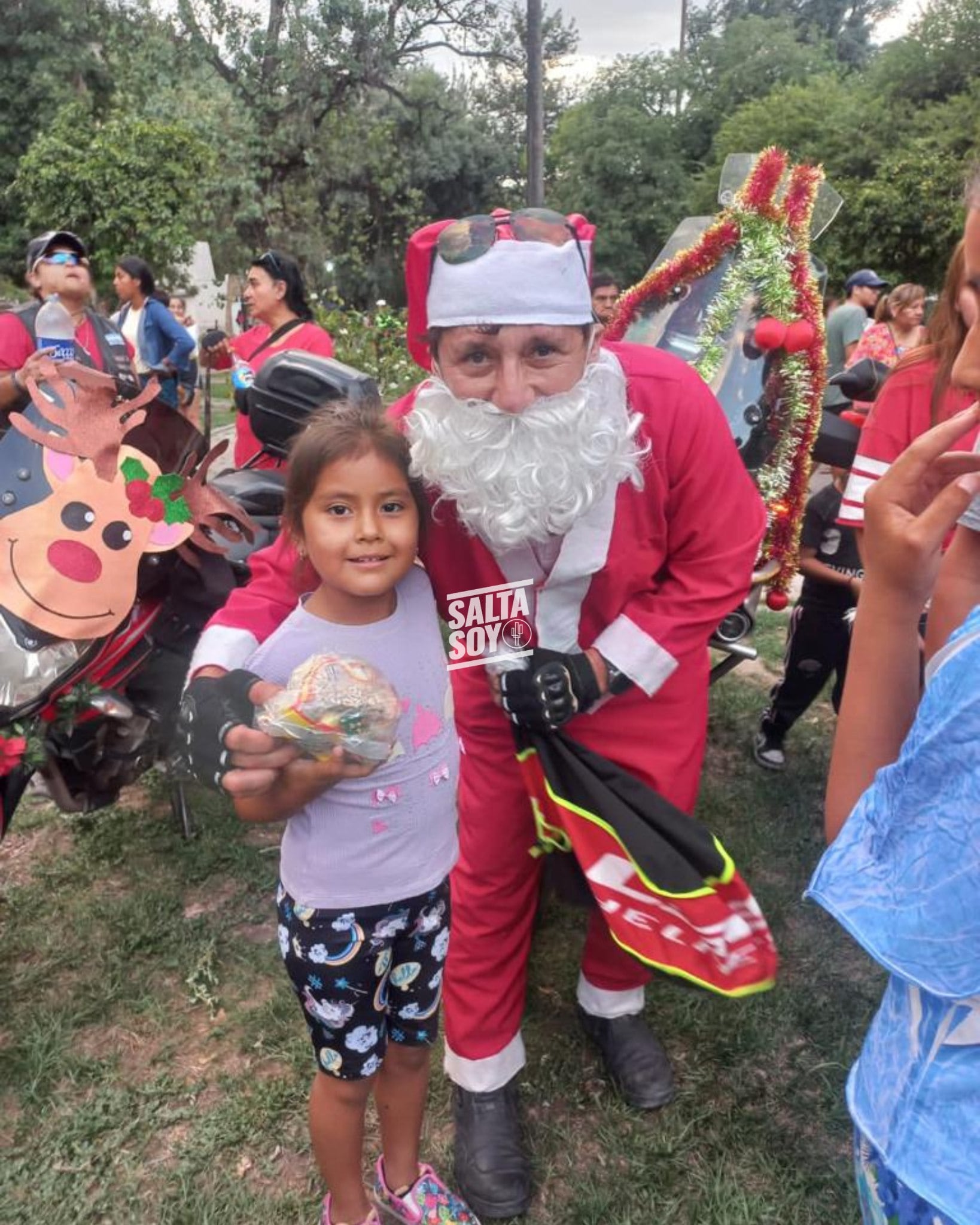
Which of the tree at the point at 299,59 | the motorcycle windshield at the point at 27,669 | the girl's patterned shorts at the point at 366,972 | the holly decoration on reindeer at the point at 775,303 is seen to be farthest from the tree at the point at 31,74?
the girl's patterned shorts at the point at 366,972

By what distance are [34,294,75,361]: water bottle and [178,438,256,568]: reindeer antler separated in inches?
68.8

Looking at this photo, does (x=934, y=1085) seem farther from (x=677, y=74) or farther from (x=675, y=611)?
(x=677, y=74)

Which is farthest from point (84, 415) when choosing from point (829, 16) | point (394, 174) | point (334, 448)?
point (829, 16)

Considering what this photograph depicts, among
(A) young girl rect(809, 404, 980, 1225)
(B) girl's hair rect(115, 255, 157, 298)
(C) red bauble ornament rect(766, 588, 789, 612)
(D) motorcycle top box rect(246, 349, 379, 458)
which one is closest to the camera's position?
(A) young girl rect(809, 404, 980, 1225)

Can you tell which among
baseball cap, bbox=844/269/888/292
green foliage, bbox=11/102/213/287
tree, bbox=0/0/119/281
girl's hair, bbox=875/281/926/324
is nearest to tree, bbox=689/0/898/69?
tree, bbox=0/0/119/281

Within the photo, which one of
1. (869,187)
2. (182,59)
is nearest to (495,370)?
(869,187)

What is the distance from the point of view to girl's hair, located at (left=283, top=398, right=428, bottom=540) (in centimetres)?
141

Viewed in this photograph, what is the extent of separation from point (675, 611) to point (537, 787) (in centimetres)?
43

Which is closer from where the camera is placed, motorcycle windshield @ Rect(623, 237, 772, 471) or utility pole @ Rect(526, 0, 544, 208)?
motorcycle windshield @ Rect(623, 237, 772, 471)

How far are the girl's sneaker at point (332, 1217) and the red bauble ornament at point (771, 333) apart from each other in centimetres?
227

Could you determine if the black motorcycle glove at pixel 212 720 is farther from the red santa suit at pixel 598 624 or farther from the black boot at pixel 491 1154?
the black boot at pixel 491 1154

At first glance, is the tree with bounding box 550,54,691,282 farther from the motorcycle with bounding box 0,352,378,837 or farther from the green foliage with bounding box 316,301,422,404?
the motorcycle with bounding box 0,352,378,837

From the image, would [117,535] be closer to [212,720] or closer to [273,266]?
[212,720]

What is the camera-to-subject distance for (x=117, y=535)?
2084 millimetres
